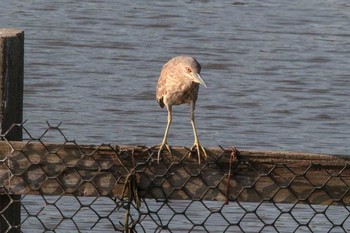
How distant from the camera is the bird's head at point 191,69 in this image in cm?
570

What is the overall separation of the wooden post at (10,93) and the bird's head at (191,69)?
3.30ft

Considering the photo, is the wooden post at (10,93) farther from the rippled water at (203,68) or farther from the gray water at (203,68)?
the rippled water at (203,68)

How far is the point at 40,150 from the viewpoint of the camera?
4.74 meters

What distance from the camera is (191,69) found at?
225 inches

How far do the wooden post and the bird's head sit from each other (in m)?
1.01

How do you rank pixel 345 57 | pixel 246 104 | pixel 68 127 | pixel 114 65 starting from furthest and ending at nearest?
1. pixel 345 57
2. pixel 114 65
3. pixel 246 104
4. pixel 68 127

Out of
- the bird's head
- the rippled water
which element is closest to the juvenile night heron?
the bird's head

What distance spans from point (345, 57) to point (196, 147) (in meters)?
9.11

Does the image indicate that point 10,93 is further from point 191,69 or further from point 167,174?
point 191,69

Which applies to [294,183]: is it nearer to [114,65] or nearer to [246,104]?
[246,104]

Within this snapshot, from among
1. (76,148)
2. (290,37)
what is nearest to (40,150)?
(76,148)

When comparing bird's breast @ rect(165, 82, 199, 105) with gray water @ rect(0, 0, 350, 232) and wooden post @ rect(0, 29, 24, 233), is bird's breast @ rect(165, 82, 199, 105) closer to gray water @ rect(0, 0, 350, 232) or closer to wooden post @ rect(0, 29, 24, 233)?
wooden post @ rect(0, 29, 24, 233)

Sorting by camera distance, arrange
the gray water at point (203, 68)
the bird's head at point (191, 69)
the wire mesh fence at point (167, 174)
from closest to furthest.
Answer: the wire mesh fence at point (167, 174) < the bird's head at point (191, 69) < the gray water at point (203, 68)

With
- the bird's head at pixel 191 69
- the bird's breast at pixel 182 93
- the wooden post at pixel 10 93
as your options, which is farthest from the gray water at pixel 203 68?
the wooden post at pixel 10 93
